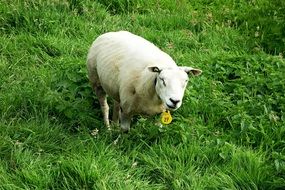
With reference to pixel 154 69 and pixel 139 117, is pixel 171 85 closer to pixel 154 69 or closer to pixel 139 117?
pixel 154 69

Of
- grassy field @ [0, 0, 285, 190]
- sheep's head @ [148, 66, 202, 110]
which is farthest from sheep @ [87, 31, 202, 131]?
grassy field @ [0, 0, 285, 190]

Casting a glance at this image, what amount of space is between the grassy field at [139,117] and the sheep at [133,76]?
0.99 feet

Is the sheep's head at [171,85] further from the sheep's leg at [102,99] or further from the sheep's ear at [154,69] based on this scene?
the sheep's leg at [102,99]

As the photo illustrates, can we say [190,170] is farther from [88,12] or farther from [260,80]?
[88,12]

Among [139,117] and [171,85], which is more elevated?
[171,85]

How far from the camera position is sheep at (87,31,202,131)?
4336 mm

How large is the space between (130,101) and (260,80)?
1.76 metres

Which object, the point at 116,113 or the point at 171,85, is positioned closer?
the point at 171,85

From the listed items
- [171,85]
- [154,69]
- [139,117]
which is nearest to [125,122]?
[139,117]

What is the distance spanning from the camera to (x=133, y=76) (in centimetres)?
482

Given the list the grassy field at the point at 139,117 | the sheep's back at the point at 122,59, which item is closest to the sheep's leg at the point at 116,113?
the grassy field at the point at 139,117

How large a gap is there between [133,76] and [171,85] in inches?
26.4

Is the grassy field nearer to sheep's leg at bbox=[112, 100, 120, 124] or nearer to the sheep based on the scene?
sheep's leg at bbox=[112, 100, 120, 124]

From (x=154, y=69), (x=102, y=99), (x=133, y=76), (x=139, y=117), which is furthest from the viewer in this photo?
(x=102, y=99)
